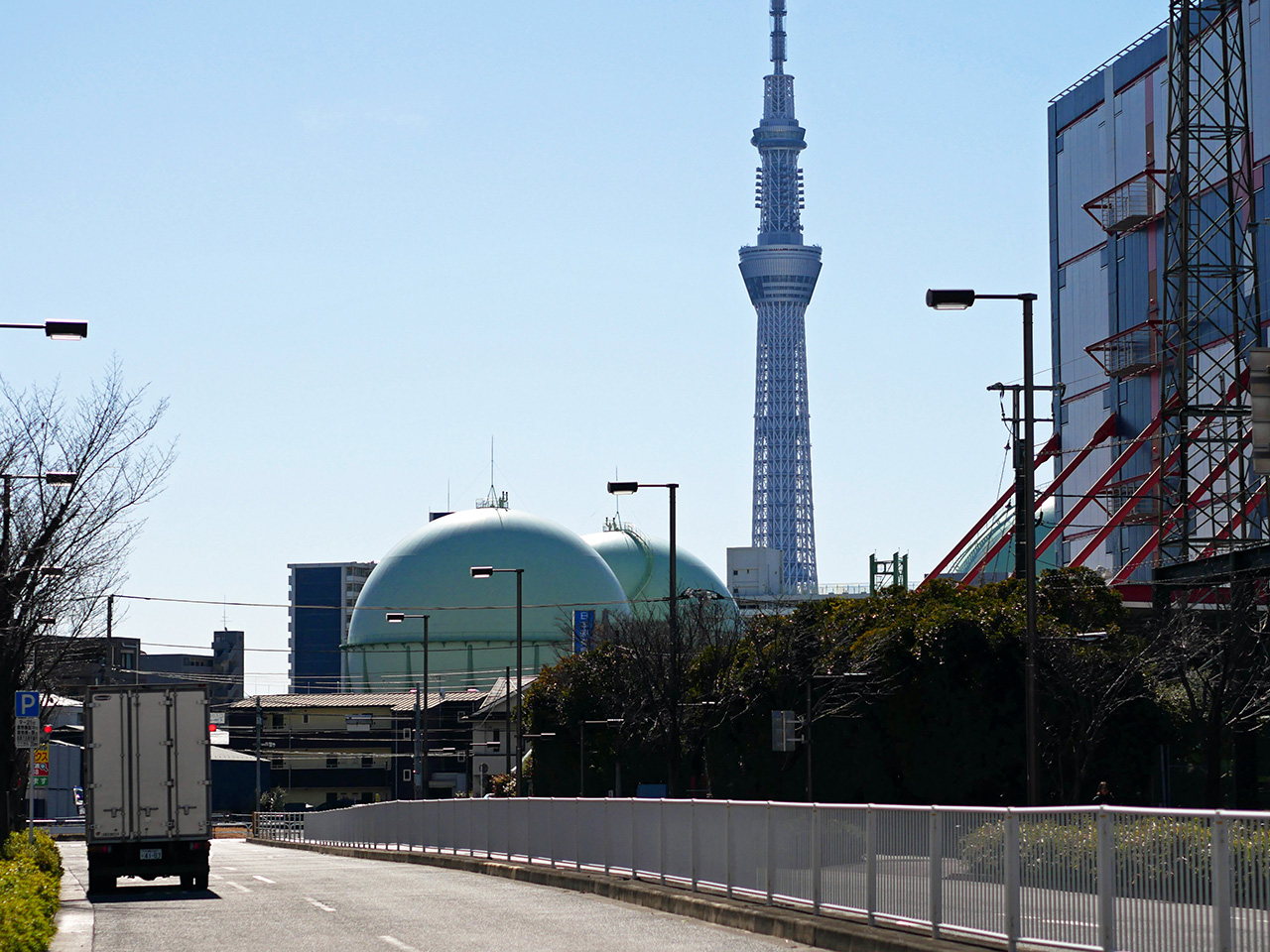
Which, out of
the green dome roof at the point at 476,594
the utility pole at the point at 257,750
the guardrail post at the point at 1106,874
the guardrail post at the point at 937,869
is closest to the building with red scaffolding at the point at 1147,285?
the green dome roof at the point at 476,594

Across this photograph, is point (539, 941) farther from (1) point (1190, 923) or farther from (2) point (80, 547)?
(2) point (80, 547)

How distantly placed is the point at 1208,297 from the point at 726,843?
45896 mm

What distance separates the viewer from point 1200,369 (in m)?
61.8

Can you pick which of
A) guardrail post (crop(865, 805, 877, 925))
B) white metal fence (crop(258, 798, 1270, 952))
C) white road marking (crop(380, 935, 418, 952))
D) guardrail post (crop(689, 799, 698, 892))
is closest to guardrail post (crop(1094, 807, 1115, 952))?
white metal fence (crop(258, 798, 1270, 952))

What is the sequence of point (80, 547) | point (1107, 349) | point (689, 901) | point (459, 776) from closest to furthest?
point (689, 901)
point (80, 547)
point (1107, 349)
point (459, 776)

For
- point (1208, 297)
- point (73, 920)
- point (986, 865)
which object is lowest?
point (73, 920)

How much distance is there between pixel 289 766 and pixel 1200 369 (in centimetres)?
6374

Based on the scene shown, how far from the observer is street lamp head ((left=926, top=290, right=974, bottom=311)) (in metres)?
24.3

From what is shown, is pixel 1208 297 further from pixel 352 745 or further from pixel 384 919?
pixel 352 745

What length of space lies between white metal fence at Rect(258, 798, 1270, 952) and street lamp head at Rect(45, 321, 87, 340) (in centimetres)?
1008

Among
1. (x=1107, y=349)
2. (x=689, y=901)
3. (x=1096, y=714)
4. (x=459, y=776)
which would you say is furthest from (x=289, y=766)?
(x=689, y=901)

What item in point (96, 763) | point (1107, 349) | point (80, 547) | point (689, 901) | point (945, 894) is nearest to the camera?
point (945, 894)

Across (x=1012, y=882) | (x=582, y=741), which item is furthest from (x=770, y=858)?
(x=582, y=741)

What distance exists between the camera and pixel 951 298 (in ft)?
80.0
